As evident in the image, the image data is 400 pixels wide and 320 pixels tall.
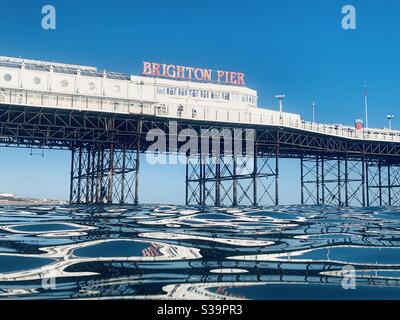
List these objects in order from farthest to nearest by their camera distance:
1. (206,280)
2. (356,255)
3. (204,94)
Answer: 1. (204,94)
2. (356,255)
3. (206,280)

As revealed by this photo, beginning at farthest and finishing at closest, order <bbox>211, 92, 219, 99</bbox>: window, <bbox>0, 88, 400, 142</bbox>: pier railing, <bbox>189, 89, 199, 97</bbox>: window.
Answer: <bbox>211, 92, 219, 99</bbox>: window, <bbox>189, 89, 199, 97</bbox>: window, <bbox>0, 88, 400, 142</bbox>: pier railing

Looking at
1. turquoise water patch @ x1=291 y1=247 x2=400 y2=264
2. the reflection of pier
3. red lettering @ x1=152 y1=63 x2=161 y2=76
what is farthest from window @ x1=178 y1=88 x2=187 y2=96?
the reflection of pier

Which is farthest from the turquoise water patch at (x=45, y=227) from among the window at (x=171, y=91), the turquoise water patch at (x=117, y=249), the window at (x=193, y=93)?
the window at (x=193, y=93)

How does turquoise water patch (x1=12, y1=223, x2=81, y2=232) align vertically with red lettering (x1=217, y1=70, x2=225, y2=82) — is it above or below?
below

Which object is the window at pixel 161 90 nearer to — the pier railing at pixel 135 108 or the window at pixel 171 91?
the window at pixel 171 91

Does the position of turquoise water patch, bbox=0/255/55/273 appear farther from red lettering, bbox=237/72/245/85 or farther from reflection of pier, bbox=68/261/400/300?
red lettering, bbox=237/72/245/85

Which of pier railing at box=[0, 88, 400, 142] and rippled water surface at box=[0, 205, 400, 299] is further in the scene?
pier railing at box=[0, 88, 400, 142]

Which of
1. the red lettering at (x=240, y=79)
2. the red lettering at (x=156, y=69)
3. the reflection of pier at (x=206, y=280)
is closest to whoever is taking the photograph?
the reflection of pier at (x=206, y=280)

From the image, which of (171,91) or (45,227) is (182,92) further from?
(45,227)

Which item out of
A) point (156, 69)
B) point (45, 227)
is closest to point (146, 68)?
point (156, 69)

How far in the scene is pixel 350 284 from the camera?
6125 mm

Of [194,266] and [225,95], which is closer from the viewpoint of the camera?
[194,266]

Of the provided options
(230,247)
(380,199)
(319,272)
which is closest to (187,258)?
(230,247)
